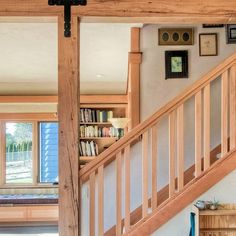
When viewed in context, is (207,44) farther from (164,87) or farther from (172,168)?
(172,168)

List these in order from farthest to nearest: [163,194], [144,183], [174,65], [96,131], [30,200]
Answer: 1. [96,131]
2. [30,200]
3. [174,65]
4. [163,194]
5. [144,183]

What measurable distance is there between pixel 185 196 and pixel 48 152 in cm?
528

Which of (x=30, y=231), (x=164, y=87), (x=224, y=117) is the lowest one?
(x=30, y=231)

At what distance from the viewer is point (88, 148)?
7.14 meters

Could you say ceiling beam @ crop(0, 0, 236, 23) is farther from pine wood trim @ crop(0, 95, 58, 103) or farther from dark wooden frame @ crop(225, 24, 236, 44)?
pine wood trim @ crop(0, 95, 58, 103)

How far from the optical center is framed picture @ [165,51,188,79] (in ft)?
13.6

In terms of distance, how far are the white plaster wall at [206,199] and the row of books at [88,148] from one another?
4169 mm

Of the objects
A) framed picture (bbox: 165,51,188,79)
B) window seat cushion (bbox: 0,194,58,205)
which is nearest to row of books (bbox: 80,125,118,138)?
window seat cushion (bbox: 0,194,58,205)

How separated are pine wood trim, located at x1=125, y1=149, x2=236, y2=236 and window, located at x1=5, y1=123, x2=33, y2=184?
5261 mm

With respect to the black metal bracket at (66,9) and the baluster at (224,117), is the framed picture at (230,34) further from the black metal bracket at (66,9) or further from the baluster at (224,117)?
the black metal bracket at (66,9)

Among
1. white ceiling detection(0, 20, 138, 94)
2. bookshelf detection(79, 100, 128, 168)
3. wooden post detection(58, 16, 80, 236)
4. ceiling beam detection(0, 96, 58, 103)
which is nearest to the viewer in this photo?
wooden post detection(58, 16, 80, 236)

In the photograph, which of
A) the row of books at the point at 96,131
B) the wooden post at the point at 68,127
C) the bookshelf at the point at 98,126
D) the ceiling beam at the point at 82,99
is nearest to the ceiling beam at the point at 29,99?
the ceiling beam at the point at 82,99

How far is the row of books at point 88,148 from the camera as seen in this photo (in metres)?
7.11

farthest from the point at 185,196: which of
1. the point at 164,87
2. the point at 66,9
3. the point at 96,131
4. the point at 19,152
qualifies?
the point at 19,152
